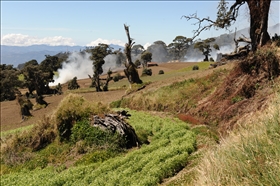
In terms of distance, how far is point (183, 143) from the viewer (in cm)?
1241

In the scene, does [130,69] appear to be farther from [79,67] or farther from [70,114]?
[79,67]

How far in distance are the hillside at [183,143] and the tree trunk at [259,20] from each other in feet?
7.17

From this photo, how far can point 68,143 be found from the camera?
16594 mm

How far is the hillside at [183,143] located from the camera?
4824mm

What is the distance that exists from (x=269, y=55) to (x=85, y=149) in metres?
12.3

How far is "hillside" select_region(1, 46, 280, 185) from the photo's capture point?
190 inches

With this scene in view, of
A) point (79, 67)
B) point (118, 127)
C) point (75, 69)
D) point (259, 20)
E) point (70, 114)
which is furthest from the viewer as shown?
point (79, 67)

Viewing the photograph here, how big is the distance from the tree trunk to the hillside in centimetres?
219

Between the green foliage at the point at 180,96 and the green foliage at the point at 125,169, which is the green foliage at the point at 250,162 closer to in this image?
the green foliage at the point at 125,169

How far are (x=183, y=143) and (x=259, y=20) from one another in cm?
1219

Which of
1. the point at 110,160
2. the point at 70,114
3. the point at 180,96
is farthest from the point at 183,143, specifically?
the point at 180,96

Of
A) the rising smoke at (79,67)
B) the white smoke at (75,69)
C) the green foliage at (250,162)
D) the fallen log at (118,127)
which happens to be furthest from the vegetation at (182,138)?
the rising smoke at (79,67)

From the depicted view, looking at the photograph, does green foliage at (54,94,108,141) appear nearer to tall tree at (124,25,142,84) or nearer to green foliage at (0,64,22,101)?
tall tree at (124,25,142,84)

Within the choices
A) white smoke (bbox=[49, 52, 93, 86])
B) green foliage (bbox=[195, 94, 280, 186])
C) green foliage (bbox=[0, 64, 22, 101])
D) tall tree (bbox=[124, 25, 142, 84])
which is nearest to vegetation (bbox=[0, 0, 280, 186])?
green foliage (bbox=[195, 94, 280, 186])
